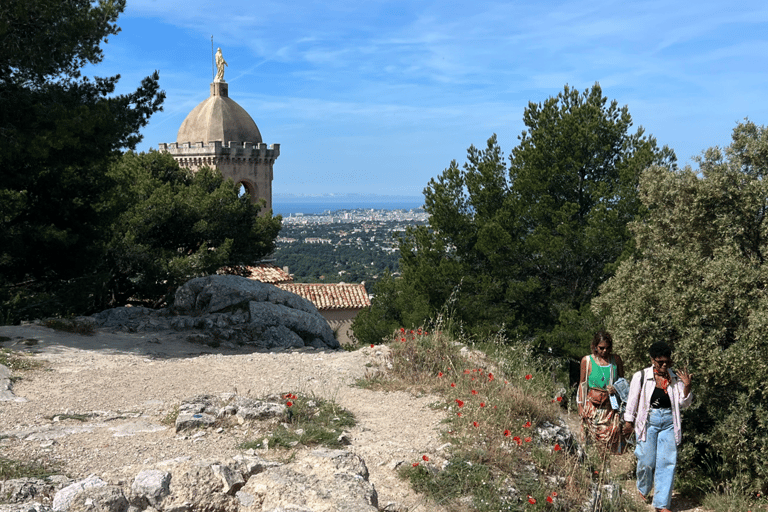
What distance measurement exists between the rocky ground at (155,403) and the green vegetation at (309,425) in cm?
15

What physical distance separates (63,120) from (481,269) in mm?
11595

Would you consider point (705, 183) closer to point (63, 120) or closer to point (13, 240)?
point (63, 120)

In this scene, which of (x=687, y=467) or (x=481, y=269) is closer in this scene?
(x=687, y=467)

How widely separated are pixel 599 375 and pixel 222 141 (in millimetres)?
33402

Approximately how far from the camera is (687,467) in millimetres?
9344

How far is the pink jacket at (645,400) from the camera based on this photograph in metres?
6.12

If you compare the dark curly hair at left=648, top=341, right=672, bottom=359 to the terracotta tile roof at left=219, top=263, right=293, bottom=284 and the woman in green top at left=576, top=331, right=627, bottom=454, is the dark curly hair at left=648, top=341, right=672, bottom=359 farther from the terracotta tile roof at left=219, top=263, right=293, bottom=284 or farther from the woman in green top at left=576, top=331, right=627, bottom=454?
the terracotta tile roof at left=219, top=263, right=293, bottom=284

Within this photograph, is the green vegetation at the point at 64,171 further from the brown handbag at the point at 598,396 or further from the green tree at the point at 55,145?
the brown handbag at the point at 598,396

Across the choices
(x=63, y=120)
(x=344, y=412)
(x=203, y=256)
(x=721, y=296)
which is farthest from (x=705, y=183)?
(x=203, y=256)

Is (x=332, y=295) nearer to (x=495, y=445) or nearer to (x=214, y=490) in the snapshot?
(x=495, y=445)

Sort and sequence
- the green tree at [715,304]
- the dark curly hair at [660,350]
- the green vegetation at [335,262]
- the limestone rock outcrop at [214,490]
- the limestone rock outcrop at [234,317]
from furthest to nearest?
the green vegetation at [335,262] → the limestone rock outcrop at [234,317] → the green tree at [715,304] → the dark curly hair at [660,350] → the limestone rock outcrop at [214,490]

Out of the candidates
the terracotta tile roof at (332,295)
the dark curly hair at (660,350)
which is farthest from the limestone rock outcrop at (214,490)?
the terracotta tile roof at (332,295)

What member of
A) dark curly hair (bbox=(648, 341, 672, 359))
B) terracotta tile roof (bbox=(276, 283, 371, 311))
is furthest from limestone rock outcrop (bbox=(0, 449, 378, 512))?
terracotta tile roof (bbox=(276, 283, 371, 311))

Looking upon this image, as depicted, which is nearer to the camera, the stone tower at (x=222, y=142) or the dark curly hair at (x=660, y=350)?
the dark curly hair at (x=660, y=350)
